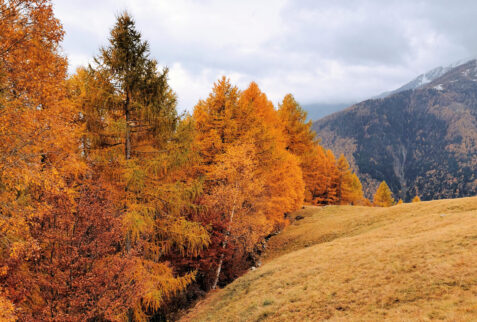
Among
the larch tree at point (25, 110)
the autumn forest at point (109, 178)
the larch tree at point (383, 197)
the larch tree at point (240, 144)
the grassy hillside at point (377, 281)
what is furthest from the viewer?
the larch tree at point (383, 197)

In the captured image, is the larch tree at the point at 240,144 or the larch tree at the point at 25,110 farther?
the larch tree at the point at 240,144

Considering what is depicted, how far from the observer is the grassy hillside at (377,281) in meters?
8.20

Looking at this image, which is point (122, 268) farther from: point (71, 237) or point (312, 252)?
point (312, 252)

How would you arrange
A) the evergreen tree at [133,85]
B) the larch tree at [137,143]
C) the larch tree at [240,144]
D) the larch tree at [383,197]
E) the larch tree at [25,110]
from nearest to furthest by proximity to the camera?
1. the larch tree at [25,110]
2. the larch tree at [137,143]
3. the evergreen tree at [133,85]
4. the larch tree at [240,144]
5. the larch tree at [383,197]

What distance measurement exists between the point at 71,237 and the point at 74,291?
1.86 m

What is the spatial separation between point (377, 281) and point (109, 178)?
1264 cm

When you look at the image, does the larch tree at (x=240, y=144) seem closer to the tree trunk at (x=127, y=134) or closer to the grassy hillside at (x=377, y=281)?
the grassy hillside at (x=377, y=281)

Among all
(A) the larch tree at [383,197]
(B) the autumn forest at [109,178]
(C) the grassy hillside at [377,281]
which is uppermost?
(B) the autumn forest at [109,178]

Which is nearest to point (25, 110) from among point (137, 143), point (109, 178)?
point (109, 178)

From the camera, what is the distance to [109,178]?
1234 centimetres

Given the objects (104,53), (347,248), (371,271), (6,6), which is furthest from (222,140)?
(6,6)

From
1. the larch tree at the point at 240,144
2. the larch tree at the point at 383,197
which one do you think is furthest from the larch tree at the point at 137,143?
the larch tree at the point at 383,197

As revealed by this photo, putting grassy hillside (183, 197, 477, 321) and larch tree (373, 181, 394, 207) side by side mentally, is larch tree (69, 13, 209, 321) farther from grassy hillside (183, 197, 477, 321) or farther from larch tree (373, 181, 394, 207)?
larch tree (373, 181, 394, 207)

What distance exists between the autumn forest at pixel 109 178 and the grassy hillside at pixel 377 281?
10.8 ft
